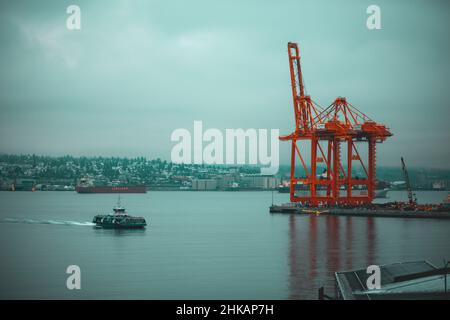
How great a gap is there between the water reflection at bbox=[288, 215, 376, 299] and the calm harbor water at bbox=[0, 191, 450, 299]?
1.5 inches

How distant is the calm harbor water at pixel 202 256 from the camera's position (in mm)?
18391

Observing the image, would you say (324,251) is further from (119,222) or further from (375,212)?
(375,212)

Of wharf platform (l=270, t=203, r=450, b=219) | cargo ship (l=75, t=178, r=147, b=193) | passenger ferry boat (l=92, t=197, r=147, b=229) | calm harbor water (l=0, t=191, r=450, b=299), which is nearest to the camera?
calm harbor water (l=0, t=191, r=450, b=299)

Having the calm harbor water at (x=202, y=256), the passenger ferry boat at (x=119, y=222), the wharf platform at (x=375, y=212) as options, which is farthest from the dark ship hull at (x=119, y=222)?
the wharf platform at (x=375, y=212)

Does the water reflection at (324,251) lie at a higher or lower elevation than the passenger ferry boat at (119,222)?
lower

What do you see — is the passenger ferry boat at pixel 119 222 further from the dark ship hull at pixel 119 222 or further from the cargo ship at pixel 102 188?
the cargo ship at pixel 102 188

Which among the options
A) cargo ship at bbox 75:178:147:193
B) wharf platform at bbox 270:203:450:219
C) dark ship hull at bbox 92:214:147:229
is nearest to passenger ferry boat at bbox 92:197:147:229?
dark ship hull at bbox 92:214:147:229

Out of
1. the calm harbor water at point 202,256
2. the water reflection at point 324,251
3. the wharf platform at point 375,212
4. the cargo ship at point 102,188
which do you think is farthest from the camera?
the cargo ship at point 102,188

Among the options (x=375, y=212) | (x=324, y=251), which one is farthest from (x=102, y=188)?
(x=324, y=251)

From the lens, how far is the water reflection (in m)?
19.0

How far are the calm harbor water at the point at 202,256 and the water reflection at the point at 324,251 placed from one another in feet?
0.13

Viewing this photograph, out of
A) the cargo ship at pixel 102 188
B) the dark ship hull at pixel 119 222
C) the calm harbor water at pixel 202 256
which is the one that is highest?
the cargo ship at pixel 102 188

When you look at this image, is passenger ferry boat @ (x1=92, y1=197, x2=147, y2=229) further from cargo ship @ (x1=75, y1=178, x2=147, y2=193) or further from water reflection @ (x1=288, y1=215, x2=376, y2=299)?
cargo ship @ (x1=75, y1=178, x2=147, y2=193)
